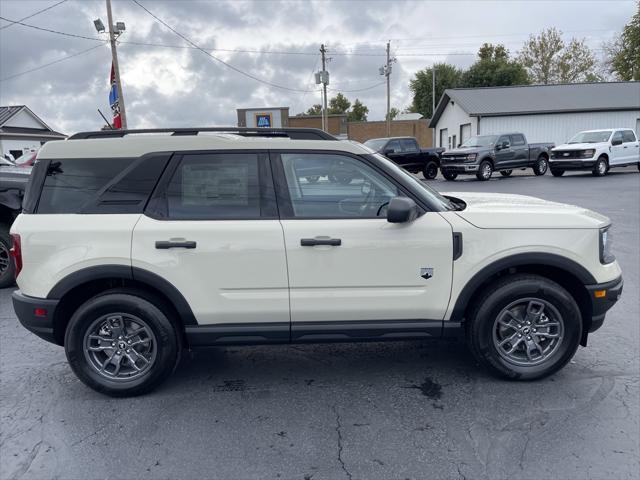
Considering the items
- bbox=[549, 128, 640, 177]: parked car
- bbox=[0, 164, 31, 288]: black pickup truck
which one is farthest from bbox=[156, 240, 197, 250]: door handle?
bbox=[549, 128, 640, 177]: parked car

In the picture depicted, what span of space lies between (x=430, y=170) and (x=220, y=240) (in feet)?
66.1

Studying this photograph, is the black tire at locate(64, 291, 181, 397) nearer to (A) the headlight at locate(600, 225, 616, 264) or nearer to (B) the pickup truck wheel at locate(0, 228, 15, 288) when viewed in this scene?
(A) the headlight at locate(600, 225, 616, 264)

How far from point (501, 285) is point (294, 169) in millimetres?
1695

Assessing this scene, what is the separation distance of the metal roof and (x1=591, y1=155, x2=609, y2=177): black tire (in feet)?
38.2

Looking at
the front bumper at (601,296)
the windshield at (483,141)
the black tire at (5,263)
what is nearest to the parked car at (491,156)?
the windshield at (483,141)

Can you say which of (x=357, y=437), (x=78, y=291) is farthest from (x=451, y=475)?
(x=78, y=291)

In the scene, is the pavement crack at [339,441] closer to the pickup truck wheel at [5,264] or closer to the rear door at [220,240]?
the rear door at [220,240]

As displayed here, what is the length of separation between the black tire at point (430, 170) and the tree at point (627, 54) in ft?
123

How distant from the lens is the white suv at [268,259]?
3.43 m

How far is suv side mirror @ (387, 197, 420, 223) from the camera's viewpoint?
3.28m

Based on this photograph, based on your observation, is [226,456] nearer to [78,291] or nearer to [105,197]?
[78,291]

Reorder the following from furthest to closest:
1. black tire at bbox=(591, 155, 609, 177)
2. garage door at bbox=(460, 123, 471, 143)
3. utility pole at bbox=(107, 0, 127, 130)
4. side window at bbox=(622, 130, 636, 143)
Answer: garage door at bbox=(460, 123, 471, 143) < side window at bbox=(622, 130, 636, 143) < utility pole at bbox=(107, 0, 127, 130) < black tire at bbox=(591, 155, 609, 177)

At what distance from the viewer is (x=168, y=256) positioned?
3422mm

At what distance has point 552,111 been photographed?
31500 mm
